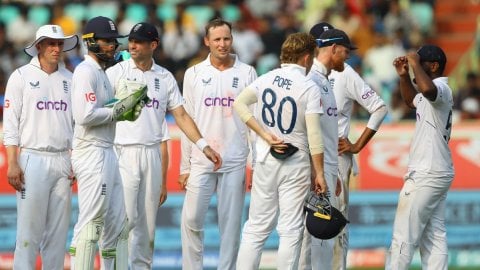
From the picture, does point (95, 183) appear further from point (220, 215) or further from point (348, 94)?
point (348, 94)

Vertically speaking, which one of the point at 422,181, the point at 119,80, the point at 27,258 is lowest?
the point at 27,258

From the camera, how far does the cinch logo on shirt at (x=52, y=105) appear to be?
11328 mm

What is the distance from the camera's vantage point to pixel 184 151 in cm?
1230

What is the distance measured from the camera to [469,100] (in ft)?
64.4

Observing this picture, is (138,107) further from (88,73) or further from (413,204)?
(413,204)

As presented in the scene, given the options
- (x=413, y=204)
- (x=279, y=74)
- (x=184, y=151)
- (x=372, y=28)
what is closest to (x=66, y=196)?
(x=184, y=151)

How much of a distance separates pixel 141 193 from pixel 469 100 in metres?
9.28

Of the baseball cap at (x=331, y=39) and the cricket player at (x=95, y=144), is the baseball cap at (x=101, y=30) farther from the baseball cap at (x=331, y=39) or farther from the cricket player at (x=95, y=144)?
the baseball cap at (x=331, y=39)

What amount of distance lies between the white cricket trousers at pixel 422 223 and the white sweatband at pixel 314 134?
57.8 inches

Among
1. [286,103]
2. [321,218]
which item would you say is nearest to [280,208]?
[321,218]

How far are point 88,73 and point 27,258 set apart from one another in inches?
78.7

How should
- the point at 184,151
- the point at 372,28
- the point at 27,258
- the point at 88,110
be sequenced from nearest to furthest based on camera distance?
the point at 88,110, the point at 27,258, the point at 184,151, the point at 372,28

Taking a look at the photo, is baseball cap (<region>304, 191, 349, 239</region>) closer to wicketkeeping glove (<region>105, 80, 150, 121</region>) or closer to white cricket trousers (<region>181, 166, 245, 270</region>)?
white cricket trousers (<region>181, 166, 245, 270</region>)

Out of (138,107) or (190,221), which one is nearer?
(138,107)
